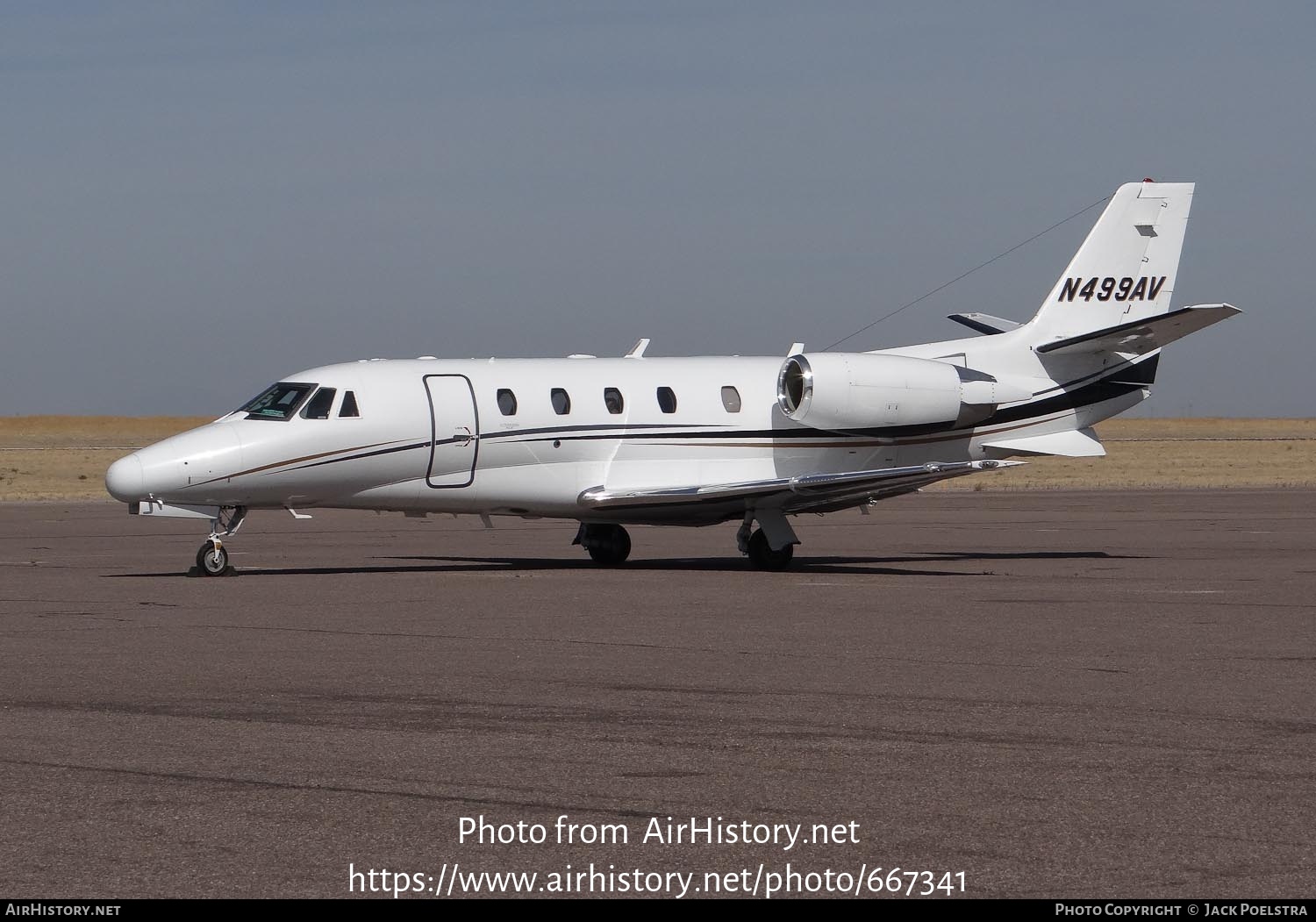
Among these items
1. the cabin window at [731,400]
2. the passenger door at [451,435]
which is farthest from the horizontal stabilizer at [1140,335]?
the passenger door at [451,435]

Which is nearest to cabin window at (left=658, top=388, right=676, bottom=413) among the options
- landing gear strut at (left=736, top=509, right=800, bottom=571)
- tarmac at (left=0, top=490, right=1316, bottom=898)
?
landing gear strut at (left=736, top=509, right=800, bottom=571)

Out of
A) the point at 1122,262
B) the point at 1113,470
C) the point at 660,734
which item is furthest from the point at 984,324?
the point at 1113,470

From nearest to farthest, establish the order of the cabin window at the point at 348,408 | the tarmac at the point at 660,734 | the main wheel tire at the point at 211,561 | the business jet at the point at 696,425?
the tarmac at the point at 660,734 < the main wheel tire at the point at 211,561 < the business jet at the point at 696,425 < the cabin window at the point at 348,408

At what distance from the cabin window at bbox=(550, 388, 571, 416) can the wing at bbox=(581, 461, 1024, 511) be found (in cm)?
116

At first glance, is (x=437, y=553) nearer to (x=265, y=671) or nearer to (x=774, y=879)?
A: (x=265, y=671)

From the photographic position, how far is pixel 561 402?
79.1ft

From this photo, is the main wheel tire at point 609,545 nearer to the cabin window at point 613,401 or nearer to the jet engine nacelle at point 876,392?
the cabin window at point 613,401

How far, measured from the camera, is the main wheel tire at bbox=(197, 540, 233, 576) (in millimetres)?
21766

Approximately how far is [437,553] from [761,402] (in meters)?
6.06

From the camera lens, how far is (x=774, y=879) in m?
6.71

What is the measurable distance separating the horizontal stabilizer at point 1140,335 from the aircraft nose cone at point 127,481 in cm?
1355

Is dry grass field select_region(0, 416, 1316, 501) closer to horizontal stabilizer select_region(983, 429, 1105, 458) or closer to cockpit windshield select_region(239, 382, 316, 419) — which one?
horizontal stabilizer select_region(983, 429, 1105, 458)

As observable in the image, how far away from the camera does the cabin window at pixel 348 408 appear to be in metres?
22.6

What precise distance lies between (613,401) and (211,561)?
6076 mm
